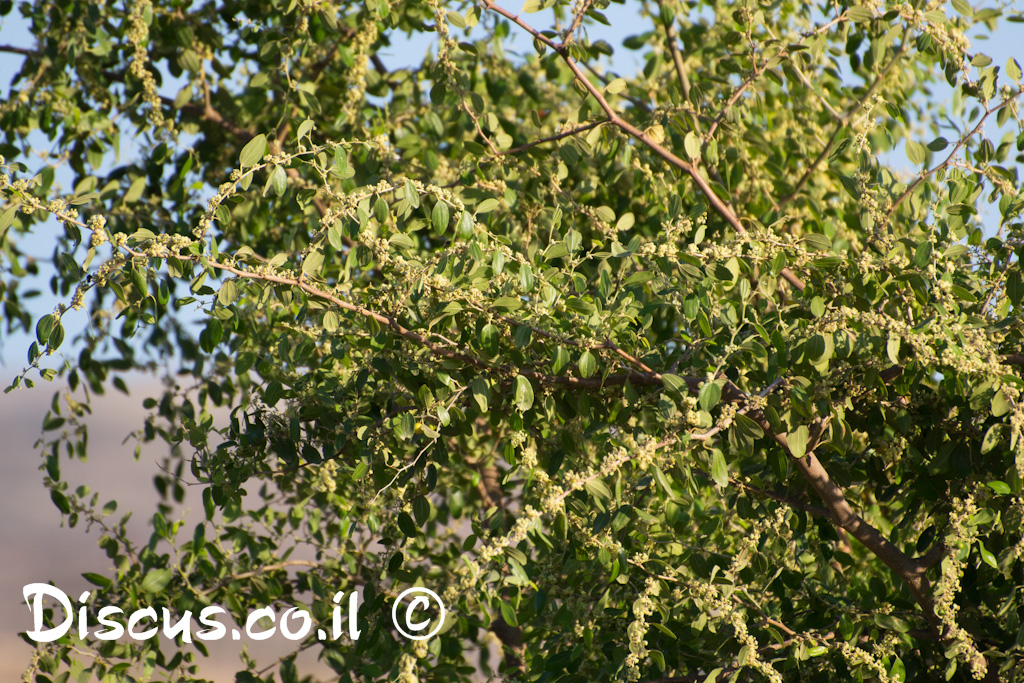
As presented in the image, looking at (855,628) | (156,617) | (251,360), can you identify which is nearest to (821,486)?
(855,628)

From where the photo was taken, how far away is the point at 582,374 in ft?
4.98

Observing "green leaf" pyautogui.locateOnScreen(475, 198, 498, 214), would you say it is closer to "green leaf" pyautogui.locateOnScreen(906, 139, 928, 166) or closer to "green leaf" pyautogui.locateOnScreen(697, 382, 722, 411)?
"green leaf" pyautogui.locateOnScreen(697, 382, 722, 411)

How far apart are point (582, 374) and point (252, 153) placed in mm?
695

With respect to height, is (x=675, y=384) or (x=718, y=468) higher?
(x=675, y=384)

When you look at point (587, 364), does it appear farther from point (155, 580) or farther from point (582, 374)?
point (155, 580)

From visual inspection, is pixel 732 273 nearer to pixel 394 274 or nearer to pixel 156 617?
pixel 394 274

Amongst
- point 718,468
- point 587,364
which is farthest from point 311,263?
point 718,468

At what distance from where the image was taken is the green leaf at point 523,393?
155 centimetres

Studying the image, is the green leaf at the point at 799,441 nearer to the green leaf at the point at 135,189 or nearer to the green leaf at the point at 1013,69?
the green leaf at the point at 1013,69

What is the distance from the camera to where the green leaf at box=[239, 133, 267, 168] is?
5.18 ft

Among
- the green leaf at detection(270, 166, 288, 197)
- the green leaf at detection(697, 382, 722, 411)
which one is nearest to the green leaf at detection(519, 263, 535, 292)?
the green leaf at detection(697, 382, 722, 411)

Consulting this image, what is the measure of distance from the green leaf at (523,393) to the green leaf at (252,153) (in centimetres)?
60

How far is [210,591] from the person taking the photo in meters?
2.54

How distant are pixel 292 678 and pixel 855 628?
1481 millimetres
